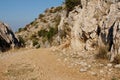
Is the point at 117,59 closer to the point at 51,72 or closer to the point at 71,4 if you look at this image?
the point at 51,72

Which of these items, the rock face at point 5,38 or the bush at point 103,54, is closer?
the bush at point 103,54

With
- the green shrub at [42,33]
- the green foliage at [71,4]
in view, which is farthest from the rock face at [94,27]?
the green shrub at [42,33]

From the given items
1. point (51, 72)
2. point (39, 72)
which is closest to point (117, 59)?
point (51, 72)

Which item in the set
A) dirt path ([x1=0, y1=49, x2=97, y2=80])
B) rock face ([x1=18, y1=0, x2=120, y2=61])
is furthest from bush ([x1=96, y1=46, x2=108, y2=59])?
dirt path ([x1=0, y1=49, x2=97, y2=80])

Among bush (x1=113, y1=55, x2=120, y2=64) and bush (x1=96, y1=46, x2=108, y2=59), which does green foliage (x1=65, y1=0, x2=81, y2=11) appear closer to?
bush (x1=96, y1=46, x2=108, y2=59)

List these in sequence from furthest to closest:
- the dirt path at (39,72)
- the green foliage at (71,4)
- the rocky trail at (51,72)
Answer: the green foliage at (71,4) → the dirt path at (39,72) → the rocky trail at (51,72)

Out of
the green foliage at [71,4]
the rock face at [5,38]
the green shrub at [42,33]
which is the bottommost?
the green shrub at [42,33]

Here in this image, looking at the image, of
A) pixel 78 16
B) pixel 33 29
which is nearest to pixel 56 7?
pixel 33 29

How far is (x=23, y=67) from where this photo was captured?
17453 millimetres

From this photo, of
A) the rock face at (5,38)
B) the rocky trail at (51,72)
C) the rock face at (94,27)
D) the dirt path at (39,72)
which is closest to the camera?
the rocky trail at (51,72)

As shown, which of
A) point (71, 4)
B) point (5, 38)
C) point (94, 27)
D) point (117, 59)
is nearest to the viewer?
point (117, 59)

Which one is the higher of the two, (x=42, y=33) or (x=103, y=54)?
(x=103, y=54)

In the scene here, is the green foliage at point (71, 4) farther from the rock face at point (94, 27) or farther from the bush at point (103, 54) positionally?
the bush at point (103, 54)

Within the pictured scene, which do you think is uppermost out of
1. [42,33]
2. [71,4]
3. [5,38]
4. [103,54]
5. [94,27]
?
[71,4]
